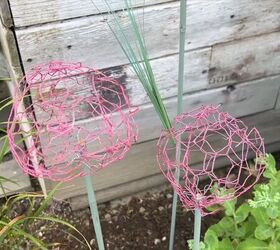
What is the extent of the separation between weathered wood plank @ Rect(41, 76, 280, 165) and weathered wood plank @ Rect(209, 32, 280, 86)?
4 cm

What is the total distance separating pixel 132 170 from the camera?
176 centimetres

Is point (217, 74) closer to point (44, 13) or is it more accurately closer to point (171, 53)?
point (171, 53)

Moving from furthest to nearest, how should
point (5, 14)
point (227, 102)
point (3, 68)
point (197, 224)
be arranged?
point (227, 102)
point (3, 68)
point (5, 14)
point (197, 224)

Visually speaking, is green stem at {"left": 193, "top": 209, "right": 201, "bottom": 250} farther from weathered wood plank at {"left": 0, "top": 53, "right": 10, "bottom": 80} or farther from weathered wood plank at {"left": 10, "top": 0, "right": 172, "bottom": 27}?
weathered wood plank at {"left": 0, "top": 53, "right": 10, "bottom": 80}

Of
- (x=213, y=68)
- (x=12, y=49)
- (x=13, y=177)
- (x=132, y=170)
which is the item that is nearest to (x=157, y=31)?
(x=213, y=68)

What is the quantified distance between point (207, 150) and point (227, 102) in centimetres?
23

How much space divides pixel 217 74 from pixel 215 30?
0.17 metres

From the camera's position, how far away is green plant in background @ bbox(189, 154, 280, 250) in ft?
3.56

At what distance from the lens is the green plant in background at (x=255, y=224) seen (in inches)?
42.8

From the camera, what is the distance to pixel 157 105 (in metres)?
1.03

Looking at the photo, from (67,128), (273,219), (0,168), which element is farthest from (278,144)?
(67,128)

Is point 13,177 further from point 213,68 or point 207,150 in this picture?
point 213,68

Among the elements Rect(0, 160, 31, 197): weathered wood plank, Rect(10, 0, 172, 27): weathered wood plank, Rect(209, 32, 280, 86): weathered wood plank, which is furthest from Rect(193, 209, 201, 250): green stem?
Rect(0, 160, 31, 197): weathered wood plank

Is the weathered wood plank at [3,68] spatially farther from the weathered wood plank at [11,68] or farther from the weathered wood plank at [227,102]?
the weathered wood plank at [227,102]
